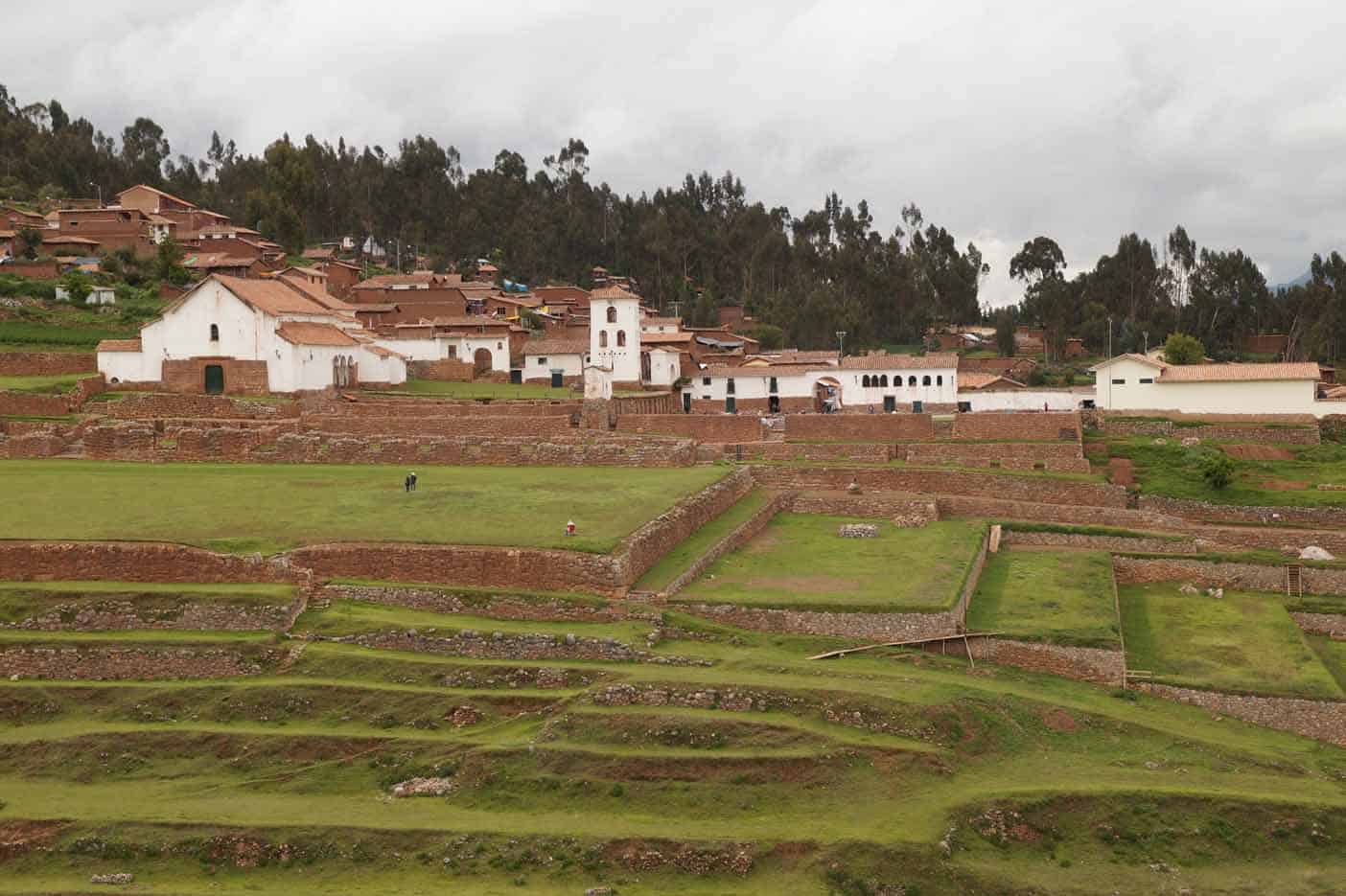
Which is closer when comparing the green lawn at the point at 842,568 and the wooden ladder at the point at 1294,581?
the green lawn at the point at 842,568

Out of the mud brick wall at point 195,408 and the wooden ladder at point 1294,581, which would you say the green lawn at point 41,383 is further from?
the wooden ladder at point 1294,581

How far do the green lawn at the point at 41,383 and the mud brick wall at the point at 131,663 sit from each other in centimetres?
2188

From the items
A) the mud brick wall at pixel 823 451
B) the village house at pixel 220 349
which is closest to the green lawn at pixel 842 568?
the mud brick wall at pixel 823 451

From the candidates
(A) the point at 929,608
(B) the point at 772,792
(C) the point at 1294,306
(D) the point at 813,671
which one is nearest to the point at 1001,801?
(B) the point at 772,792

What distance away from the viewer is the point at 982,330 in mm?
88125

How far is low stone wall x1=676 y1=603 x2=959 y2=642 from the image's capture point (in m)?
21.7

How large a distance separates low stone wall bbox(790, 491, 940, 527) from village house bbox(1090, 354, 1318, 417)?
55.1 feet

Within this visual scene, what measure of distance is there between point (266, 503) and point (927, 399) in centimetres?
3012

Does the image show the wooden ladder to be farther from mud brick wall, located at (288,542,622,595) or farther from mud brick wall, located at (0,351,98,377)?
mud brick wall, located at (0,351,98,377)

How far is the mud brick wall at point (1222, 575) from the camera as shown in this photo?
95.2 feet

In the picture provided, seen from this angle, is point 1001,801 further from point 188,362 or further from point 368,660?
point 188,362

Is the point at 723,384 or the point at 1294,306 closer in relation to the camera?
the point at 723,384

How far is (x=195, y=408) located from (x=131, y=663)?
2033cm

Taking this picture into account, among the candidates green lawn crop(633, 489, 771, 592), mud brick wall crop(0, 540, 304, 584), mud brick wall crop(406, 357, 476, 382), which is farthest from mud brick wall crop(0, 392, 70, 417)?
green lawn crop(633, 489, 771, 592)
